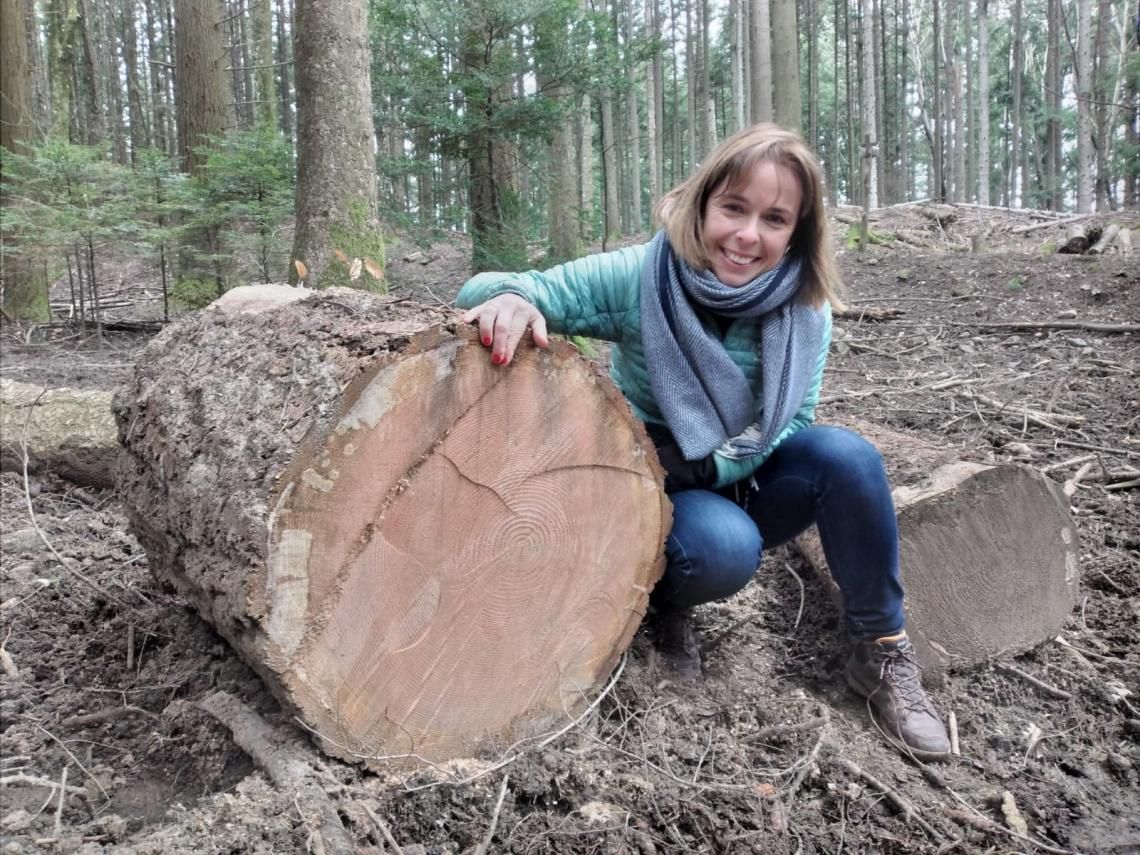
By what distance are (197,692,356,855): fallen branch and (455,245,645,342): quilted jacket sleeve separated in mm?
1018

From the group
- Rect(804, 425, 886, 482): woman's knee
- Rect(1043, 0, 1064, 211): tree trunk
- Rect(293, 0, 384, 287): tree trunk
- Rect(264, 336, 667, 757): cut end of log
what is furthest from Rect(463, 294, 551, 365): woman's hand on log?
Rect(1043, 0, 1064, 211): tree trunk

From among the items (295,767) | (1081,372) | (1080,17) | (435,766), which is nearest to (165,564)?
(295,767)


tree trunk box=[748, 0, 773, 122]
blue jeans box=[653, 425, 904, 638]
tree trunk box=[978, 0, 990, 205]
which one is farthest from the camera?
tree trunk box=[978, 0, 990, 205]

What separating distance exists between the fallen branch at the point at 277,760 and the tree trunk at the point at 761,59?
10276 mm

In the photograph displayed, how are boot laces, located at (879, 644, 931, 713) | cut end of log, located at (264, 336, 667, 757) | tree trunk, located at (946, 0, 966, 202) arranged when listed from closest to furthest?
cut end of log, located at (264, 336, 667, 757) < boot laces, located at (879, 644, 931, 713) < tree trunk, located at (946, 0, 966, 202)

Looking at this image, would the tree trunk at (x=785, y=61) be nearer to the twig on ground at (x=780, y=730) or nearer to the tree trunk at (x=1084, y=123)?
the twig on ground at (x=780, y=730)

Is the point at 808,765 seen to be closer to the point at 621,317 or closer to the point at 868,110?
the point at 621,317

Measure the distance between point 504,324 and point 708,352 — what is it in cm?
61

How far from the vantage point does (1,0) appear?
7637mm

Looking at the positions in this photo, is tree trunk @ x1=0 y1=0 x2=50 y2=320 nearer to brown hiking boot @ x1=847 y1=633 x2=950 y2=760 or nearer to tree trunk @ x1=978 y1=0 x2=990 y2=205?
brown hiking boot @ x1=847 y1=633 x2=950 y2=760

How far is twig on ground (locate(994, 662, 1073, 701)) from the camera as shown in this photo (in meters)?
2.30

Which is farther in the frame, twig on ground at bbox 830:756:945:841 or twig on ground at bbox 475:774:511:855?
twig on ground at bbox 830:756:945:841

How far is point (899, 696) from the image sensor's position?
210cm

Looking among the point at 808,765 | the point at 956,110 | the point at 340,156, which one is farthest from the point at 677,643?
the point at 956,110
